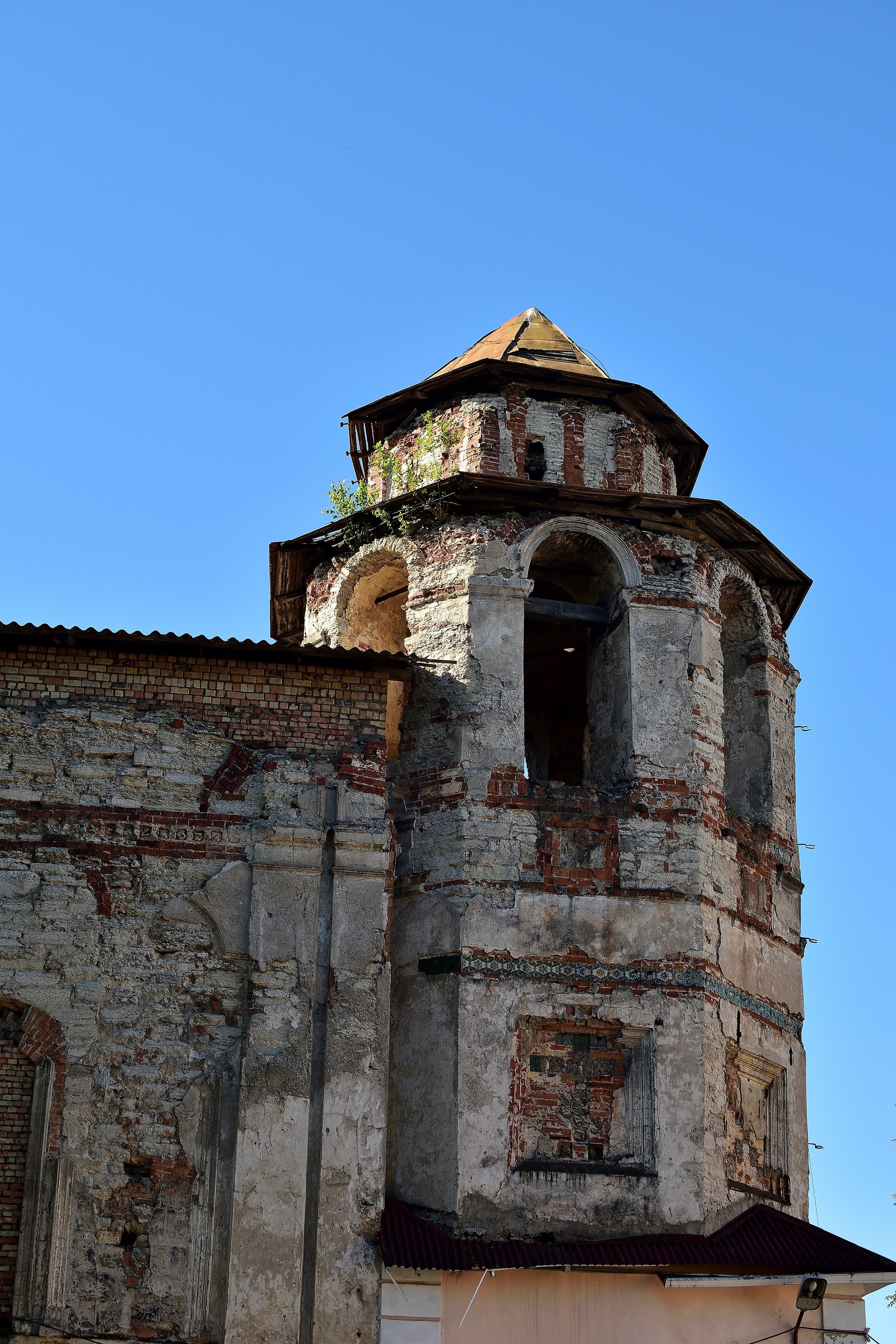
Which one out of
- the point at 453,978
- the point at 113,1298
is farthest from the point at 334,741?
the point at 113,1298

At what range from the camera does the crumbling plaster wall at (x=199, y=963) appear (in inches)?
506

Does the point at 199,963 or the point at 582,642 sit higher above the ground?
the point at 582,642

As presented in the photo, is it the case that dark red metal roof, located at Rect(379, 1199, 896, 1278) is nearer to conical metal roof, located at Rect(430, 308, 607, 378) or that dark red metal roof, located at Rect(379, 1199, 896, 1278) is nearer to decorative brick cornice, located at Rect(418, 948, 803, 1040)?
decorative brick cornice, located at Rect(418, 948, 803, 1040)

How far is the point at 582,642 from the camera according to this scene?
18.2 m

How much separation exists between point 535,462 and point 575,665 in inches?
107

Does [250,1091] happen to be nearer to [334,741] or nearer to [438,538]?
[334,741]

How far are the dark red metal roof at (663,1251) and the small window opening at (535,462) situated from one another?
667 centimetres

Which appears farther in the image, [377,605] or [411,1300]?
[377,605]

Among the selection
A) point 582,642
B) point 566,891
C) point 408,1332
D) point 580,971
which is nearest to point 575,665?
point 582,642

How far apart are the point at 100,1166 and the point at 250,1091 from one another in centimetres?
118

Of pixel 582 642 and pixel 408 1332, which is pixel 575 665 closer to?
pixel 582 642

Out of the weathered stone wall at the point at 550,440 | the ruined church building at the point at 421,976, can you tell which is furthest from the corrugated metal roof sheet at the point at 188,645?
the weathered stone wall at the point at 550,440

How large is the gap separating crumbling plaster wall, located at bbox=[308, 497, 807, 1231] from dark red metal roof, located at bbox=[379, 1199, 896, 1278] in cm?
25

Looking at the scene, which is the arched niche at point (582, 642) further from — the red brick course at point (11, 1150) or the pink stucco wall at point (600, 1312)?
the red brick course at point (11, 1150)
